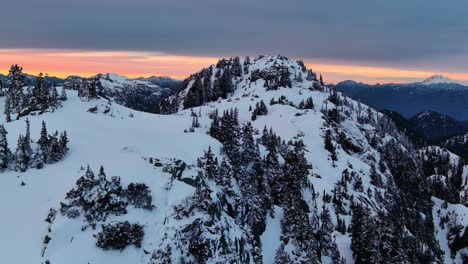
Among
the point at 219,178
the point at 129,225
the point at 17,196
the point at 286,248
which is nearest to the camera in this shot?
the point at 129,225

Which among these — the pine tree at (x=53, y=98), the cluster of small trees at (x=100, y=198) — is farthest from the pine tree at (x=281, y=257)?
the pine tree at (x=53, y=98)

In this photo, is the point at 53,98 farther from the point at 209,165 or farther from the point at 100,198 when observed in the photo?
the point at 100,198

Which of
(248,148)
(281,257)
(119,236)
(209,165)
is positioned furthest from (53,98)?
(281,257)

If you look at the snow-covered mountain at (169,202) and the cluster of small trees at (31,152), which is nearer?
the snow-covered mountain at (169,202)

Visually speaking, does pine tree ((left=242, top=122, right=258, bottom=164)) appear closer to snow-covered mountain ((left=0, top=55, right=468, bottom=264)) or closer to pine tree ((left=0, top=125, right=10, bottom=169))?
snow-covered mountain ((left=0, top=55, right=468, bottom=264))

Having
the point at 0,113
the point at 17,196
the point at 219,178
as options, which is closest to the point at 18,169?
the point at 17,196

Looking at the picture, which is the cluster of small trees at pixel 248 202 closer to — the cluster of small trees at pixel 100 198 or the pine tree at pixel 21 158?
the cluster of small trees at pixel 100 198

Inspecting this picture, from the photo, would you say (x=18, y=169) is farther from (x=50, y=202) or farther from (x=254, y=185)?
(x=254, y=185)
